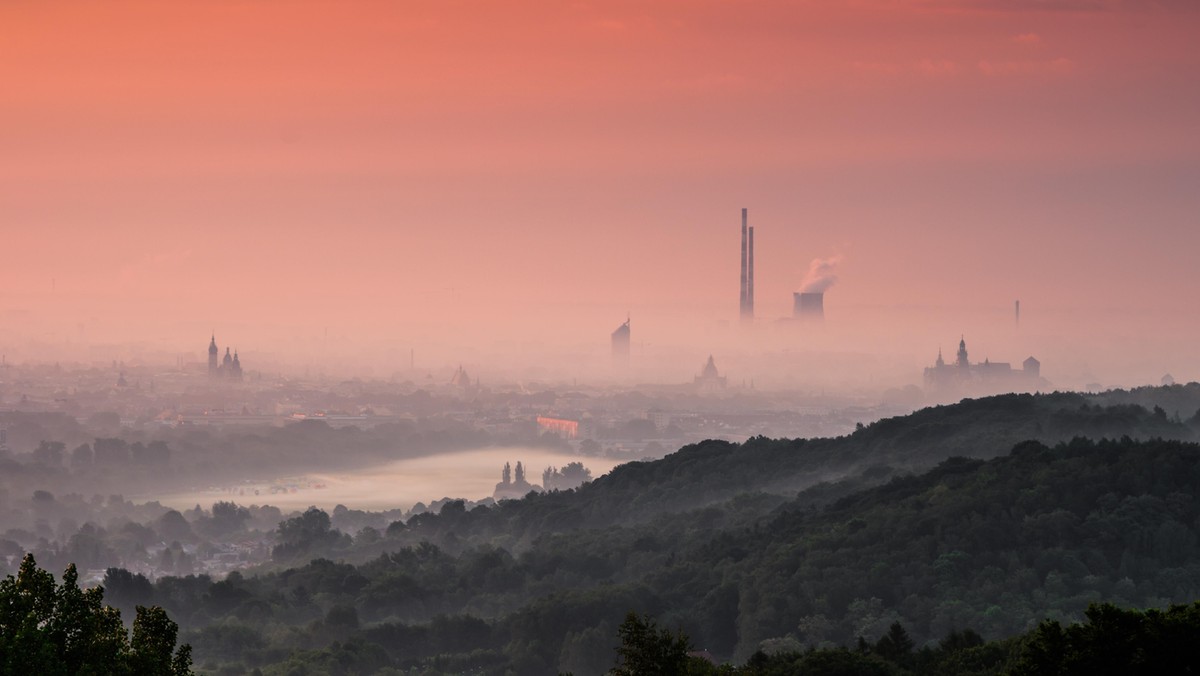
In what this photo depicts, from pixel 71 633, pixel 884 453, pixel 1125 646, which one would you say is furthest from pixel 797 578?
pixel 71 633

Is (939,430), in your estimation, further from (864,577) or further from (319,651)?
(319,651)

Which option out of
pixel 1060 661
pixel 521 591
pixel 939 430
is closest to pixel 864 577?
pixel 521 591

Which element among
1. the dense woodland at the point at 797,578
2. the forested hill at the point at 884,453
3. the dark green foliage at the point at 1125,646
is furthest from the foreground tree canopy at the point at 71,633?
the forested hill at the point at 884,453

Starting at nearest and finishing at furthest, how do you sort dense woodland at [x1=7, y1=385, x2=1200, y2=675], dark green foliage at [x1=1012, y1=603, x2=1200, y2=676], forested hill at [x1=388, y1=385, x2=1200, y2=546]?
1. dark green foliage at [x1=1012, y1=603, x2=1200, y2=676]
2. dense woodland at [x1=7, y1=385, x2=1200, y2=675]
3. forested hill at [x1=388, y1=385, x2=1200, y2=546]

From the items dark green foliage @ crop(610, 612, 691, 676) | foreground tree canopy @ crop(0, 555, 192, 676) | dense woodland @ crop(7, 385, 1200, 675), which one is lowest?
dense woodland @ crop(7, 385, 1200, 675)

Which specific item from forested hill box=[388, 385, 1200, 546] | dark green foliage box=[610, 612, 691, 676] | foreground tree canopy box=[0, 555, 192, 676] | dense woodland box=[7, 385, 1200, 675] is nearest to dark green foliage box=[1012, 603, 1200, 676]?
dark green foliage box=[610, 612, 691, 676]

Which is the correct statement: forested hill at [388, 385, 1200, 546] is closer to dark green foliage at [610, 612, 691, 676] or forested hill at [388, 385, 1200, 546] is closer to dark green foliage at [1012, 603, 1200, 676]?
dark green foliage at [610, 612, 691, 676]
